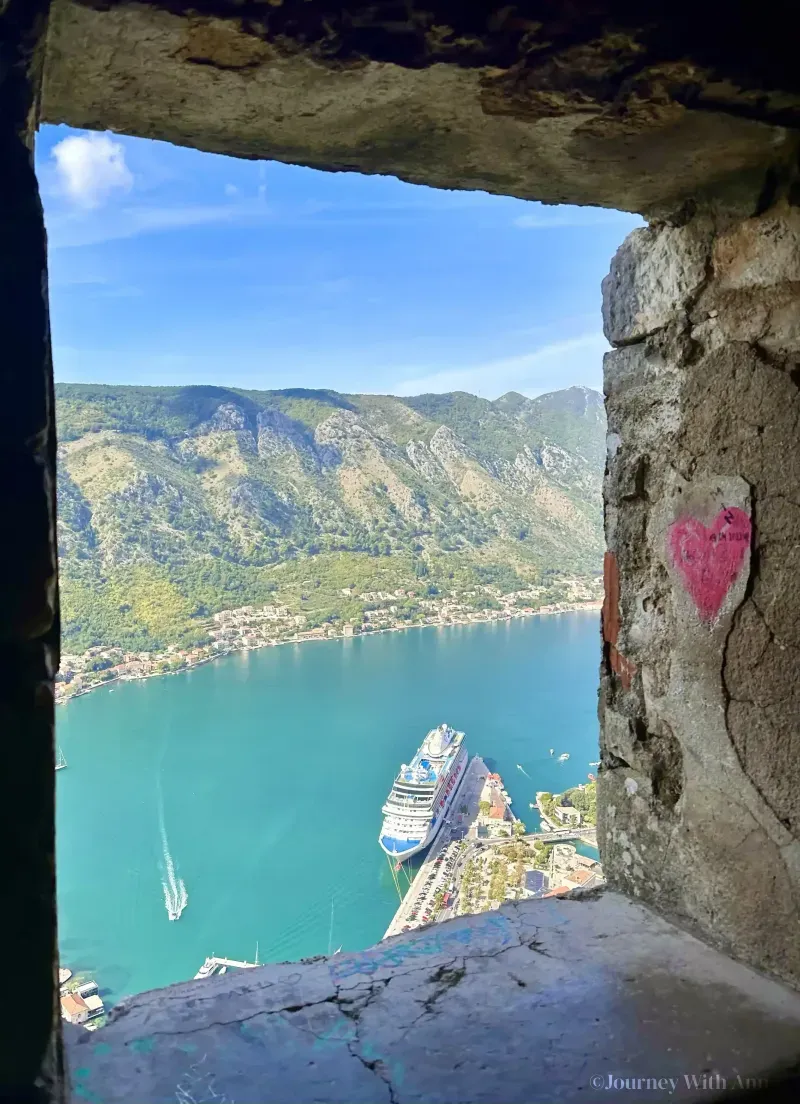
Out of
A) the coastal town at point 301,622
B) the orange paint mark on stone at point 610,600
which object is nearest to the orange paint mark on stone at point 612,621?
the orange paint mark on stone at point 610,600

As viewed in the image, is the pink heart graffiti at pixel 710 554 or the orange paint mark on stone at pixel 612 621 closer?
the pink heart graffiti at pixel 710 554

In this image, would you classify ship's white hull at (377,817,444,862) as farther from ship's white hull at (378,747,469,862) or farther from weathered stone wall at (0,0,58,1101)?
weathered stone wall at (0,0,58,1101)

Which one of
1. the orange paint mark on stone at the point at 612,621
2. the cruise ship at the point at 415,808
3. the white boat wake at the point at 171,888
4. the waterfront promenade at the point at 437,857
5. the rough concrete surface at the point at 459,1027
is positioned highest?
the orange paint mark on stone at the point at 612,621

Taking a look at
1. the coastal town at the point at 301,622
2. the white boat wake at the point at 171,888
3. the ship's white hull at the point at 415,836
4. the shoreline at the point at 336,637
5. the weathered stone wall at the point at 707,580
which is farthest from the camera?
the white boat wake at the point at 171,888

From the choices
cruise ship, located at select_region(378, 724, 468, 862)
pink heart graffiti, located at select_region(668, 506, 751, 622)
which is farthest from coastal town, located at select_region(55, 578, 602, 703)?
pink heart graffiti, located at select_region(668, 506, 751, 622)

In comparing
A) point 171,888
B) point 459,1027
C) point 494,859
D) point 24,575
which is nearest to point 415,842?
point 494,859

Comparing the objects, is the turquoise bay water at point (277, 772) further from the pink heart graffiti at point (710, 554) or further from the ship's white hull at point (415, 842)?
the pink heart graffiti at point (710, 554)

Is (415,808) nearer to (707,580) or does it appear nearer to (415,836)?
(415,836)
